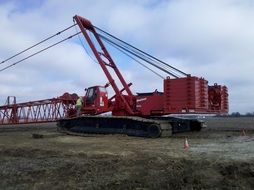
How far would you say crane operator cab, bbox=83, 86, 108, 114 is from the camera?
2919 centimetres

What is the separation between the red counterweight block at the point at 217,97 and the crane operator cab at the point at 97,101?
6598mm

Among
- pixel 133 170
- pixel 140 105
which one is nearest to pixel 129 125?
pixel 140 105

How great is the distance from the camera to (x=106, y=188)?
10164 mm

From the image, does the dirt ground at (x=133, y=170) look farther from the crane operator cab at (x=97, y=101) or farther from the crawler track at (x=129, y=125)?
the crane operator cab at (x=97, y=101)

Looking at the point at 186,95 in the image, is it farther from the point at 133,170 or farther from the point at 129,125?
the point at 133,170

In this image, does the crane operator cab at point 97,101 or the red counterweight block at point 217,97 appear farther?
the crane operator cab at point 97,101

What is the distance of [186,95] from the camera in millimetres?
24641

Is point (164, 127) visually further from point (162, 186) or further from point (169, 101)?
point (162, 186)

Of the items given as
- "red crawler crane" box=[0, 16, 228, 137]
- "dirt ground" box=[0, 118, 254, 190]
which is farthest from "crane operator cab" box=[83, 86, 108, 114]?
"dirt ground" box=[0, 118, 254, 190]

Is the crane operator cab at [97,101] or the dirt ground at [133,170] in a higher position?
the crane operator cab at [97,101]

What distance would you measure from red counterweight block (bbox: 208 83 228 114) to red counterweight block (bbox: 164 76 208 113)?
5.00ft

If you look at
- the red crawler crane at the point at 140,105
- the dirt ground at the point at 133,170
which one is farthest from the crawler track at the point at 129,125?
the dirt ground at the point at 133,170

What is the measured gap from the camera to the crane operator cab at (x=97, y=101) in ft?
95.8

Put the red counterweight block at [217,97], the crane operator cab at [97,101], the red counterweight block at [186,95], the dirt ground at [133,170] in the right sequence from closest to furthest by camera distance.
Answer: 1. the dirt ground at [133,170]
2. the red counterweight block at [186,95]
3. the red counterweight block at [217,97]
4. the crane operator cab at [97,101]
